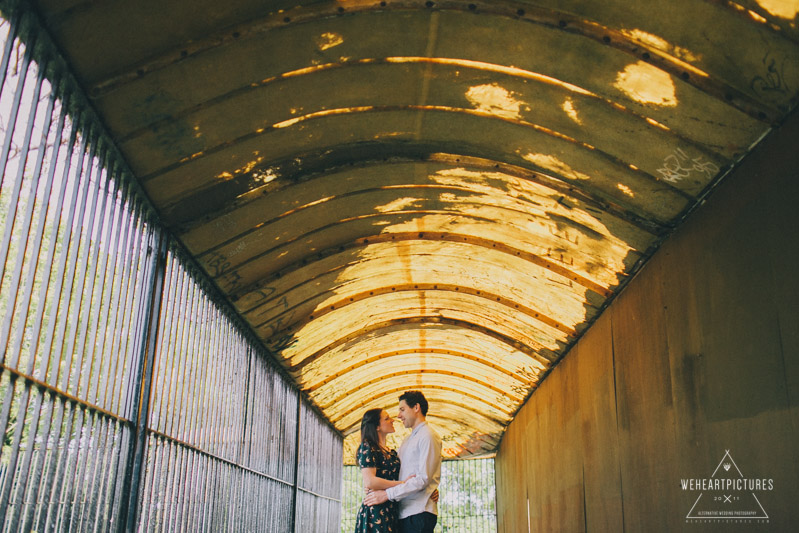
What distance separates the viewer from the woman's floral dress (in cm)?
492

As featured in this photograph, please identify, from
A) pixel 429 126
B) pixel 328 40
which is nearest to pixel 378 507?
pixel 429 126

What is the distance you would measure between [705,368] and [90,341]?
4.16 metres

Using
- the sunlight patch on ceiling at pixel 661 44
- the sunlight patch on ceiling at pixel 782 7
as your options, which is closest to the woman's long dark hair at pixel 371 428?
the sunlight patch on ceiling at pixel 661 44

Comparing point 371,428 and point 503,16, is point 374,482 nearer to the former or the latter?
point 371,428

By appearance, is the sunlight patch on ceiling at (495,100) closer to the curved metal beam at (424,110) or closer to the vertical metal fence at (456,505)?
the curved metal beam at (424,110)

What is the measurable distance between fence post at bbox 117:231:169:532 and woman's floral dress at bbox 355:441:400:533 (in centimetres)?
158

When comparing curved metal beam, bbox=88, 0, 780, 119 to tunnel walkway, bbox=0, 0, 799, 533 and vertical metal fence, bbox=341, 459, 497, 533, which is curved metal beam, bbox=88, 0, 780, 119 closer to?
tunnel walkway, bbox=0, 0, 799, 533

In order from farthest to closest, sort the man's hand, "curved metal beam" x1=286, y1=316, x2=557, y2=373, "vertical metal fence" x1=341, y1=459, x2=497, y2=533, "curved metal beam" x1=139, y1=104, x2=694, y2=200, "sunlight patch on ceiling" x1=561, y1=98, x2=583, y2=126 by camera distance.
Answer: "vertical metal fence" x1=341, y1=459, x2=497, y2=533 → "curved metal beam" x1=286, y1=316, x2=557, y2=373 → "curved metal beam" x1=139, y1=104, x2=694, y2=200 → the man's hand → "sunlight patch on ceiling" x1=561, y1=98, x2=583, y2=126

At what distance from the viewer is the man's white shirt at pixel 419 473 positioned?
15.7 feet

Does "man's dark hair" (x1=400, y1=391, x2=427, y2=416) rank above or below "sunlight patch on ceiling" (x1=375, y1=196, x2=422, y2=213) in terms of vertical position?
below

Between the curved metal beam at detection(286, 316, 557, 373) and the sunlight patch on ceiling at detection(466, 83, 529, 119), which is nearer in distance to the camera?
the sunlight patch on ceiling at detection(466, 83, 529, 119)

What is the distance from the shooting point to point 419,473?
15.8ft

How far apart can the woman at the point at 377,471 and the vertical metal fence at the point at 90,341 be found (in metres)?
1.62

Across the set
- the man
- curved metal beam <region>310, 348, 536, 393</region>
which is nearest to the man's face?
the man
